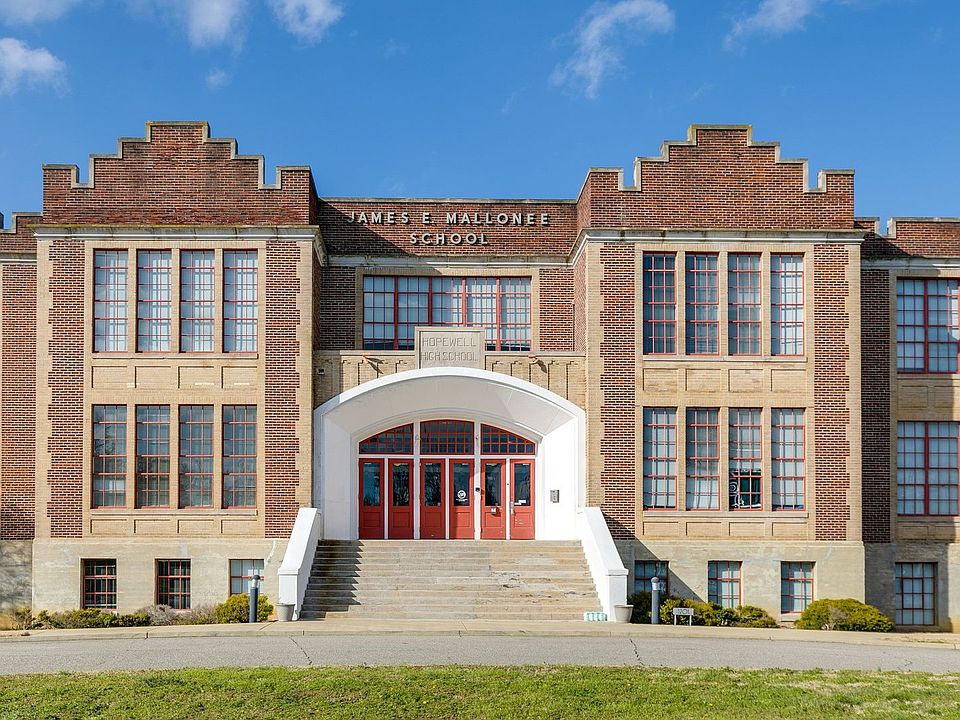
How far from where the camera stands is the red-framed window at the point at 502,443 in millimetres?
26328

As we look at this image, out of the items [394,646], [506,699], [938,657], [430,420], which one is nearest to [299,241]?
[430,420]

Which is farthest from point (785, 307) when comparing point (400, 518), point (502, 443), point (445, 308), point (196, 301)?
point (196, 301)

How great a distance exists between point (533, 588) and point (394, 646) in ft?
19.8

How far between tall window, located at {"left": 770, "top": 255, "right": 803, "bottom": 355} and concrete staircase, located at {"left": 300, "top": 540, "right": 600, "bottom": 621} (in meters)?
6.95

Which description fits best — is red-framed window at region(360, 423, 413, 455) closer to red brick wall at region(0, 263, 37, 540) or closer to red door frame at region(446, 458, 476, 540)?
red door frame at region(446, 458, 476, 540)

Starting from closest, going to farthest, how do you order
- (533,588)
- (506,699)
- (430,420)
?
1. (506,699)
2. (533,588)
3. (430,420)

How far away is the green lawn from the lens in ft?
39.2

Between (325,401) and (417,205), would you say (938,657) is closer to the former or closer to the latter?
(325,401)

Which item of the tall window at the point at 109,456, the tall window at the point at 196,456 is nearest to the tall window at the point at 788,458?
the tall window at the point at 196,456

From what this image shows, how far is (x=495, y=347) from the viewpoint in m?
26.6

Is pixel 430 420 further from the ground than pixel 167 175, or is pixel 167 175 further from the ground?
pixel 167 175

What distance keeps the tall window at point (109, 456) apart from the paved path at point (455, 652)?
20.9 ft

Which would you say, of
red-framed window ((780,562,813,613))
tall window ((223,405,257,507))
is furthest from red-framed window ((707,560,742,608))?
tall window ((223,405,257,507))

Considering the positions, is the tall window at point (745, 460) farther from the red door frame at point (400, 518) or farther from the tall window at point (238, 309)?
the tall window at point (238, 309)
